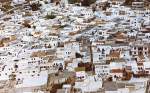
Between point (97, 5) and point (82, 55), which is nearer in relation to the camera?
point (82, 55)

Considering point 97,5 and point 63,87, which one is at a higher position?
point 97,5

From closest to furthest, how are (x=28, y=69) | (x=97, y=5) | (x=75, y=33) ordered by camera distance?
(x=28, y=69) → (x=75, y=33) → (x=97, y=5)

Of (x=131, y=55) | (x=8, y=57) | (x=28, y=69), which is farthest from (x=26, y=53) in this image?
(x=131, y=55)

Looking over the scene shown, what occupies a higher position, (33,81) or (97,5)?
(97,5)

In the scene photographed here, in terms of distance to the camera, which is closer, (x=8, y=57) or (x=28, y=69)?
(x=28, y=69)

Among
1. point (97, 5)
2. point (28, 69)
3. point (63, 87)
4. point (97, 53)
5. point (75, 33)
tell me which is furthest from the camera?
point (97, 5)

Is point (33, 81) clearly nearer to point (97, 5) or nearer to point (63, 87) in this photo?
point (63, 87)

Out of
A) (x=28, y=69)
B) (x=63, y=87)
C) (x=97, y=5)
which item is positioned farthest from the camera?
(x=97, y=5)

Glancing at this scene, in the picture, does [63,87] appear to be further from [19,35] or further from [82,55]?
[19,35]

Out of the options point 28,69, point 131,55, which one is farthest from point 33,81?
point 131,55

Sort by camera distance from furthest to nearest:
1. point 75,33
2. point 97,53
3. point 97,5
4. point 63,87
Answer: point 97,5 < point 75,33 < point 97,53 < point 63,87
